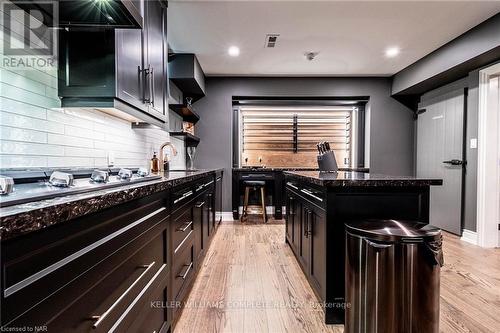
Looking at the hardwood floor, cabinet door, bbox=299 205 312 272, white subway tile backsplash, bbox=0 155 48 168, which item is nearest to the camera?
white subway tile backsplash, bbox=0 155 48 168

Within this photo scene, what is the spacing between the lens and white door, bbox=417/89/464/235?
390 centimetres

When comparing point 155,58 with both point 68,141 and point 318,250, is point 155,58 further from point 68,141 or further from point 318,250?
point 318,250

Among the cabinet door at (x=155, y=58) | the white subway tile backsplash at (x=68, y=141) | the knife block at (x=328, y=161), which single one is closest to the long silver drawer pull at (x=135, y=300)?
the white subway tile backsplash at (x=68, y=141)

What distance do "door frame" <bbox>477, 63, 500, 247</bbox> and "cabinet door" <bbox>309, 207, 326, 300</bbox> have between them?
282cm

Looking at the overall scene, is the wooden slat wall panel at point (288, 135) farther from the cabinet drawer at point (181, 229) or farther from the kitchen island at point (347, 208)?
the kitchen island at point (347, 208)

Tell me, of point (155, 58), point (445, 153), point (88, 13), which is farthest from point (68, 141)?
point (445, 153)

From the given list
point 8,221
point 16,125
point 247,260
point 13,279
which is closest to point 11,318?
point 13,279

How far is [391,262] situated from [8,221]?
4.74 ft

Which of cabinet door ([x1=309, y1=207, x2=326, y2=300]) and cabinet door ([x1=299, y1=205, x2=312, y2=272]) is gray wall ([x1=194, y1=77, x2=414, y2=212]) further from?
cabinet door ([x1=309, y1=207, x2=326, y2=300])

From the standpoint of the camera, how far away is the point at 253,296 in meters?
2.15

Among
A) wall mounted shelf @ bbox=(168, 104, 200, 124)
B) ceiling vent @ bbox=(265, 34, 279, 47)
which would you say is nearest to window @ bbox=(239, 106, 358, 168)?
wall mounted shelf @ bbox=(168, 104, 200, 124)

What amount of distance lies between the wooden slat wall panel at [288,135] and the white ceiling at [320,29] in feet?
4.59

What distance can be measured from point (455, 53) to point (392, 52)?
2.49ft

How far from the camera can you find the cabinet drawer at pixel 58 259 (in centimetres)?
50
